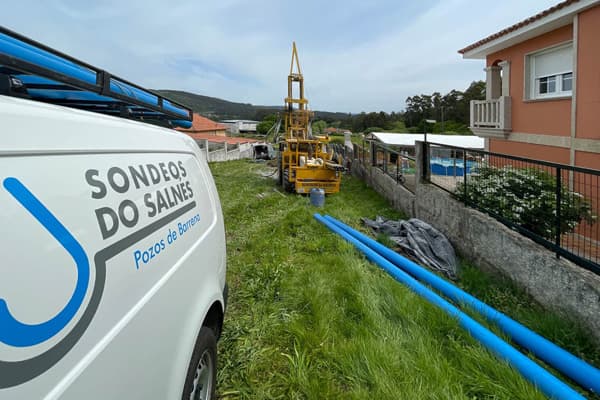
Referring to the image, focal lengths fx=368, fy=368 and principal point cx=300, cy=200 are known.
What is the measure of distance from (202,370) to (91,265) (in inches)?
50.0

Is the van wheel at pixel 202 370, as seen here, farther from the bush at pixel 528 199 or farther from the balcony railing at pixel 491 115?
the balcony railing at pixel 491 115

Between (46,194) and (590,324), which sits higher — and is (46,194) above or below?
above

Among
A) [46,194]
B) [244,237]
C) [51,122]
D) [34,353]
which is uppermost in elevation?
[51,122]

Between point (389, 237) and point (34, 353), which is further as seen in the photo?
point (389, 237)

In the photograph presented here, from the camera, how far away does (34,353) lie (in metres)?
1.03

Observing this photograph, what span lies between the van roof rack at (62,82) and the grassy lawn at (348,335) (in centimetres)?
212

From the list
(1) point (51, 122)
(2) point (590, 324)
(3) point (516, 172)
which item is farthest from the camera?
(3) point (516, 172)

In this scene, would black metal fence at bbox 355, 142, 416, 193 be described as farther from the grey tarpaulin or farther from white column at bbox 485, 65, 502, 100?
white column at bbox 485, 65, 502, 100

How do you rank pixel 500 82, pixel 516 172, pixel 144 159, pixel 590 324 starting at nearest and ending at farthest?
pixel 144 159 → pixel 590 324 → pixel 516 172 → pixel 500 82

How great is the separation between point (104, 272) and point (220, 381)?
1.88 m

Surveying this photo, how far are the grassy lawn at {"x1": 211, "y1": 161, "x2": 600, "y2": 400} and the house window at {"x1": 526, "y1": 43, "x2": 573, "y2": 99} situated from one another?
6657 millimetres

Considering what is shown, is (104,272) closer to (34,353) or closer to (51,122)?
(34,353)

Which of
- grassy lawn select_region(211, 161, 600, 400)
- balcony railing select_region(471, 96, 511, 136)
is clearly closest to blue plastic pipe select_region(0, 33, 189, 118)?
grassy lawn select_region(211, 161, 600, 400)

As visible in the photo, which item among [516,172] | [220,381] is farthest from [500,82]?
[220,381]
